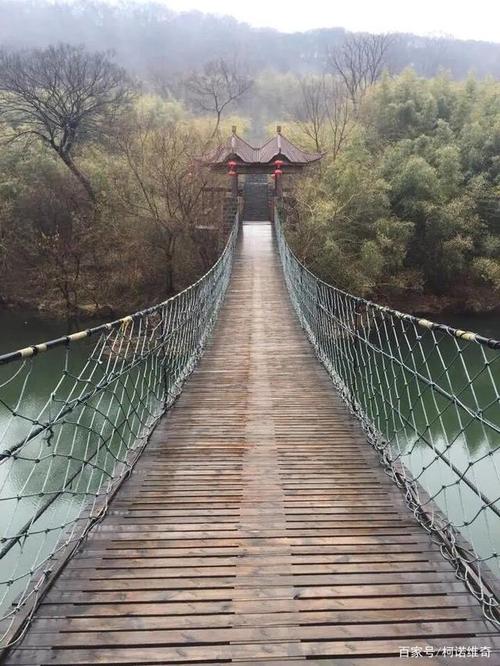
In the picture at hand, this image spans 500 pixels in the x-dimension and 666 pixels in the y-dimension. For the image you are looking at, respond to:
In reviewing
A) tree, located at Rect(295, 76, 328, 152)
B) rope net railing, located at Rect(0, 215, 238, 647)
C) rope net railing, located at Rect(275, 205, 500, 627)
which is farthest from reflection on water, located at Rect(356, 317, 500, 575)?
tree, located at Rect(295, 76, 328, 152)

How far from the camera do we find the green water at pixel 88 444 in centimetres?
185

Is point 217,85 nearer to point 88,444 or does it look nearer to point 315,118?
point 315,118

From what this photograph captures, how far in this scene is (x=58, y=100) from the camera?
11.0 metres

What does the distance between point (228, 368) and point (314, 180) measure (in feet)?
22.6

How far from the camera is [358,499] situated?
1819 millimetres

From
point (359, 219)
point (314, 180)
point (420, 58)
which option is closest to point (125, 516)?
point (359, 219)

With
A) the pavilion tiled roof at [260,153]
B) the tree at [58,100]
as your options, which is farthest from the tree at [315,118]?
the tree at [58,100]

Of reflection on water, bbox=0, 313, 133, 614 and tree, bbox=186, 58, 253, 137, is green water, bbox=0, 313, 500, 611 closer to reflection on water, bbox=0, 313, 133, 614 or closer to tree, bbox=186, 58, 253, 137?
reflection on water, bbox=0, 313, 133, 614

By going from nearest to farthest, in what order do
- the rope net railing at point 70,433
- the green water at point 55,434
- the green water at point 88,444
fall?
the rope net railing at point 70,433 < the green water at point 55,434 < the green water at point 88,444

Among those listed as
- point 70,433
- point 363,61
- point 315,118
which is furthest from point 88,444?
point 363,61

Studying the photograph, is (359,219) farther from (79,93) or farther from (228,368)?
(79,93)

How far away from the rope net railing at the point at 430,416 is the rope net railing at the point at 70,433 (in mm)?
1154

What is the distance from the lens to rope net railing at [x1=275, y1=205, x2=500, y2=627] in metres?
1.44

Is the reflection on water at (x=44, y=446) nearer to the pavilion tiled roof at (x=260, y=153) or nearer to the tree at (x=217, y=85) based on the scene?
the pavilion tiled roof at (x=260, y=153)
